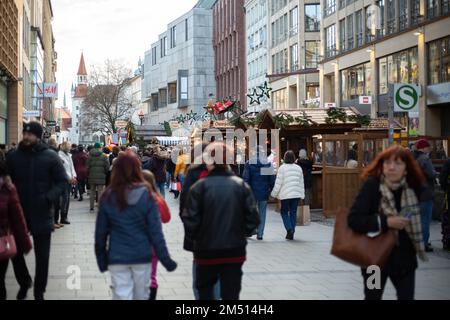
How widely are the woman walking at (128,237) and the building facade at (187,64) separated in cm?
9580

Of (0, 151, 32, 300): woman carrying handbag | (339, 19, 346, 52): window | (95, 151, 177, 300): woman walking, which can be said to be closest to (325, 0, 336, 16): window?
(339, 19, 346, 52): window

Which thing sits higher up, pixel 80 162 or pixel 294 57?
pixel 294 57

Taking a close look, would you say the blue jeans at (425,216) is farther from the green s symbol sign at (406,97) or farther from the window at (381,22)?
the window at (381,22)

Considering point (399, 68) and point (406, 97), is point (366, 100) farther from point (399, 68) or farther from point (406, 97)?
point (406, 97)

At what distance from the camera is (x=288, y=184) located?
47.5 ft

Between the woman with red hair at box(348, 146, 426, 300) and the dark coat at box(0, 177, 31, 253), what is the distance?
3.21 meters

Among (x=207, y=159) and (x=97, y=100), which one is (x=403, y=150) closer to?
(x=207, y=159)

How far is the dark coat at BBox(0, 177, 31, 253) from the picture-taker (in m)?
7.22

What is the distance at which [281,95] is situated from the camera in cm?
6744

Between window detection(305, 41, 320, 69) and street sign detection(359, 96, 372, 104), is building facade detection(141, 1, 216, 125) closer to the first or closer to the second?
window detection(305, 41, 320, 69)

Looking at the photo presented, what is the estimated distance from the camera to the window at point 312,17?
62.0 metres

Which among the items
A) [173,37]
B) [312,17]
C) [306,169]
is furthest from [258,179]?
[173,37]

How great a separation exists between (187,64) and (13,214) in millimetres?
99395
